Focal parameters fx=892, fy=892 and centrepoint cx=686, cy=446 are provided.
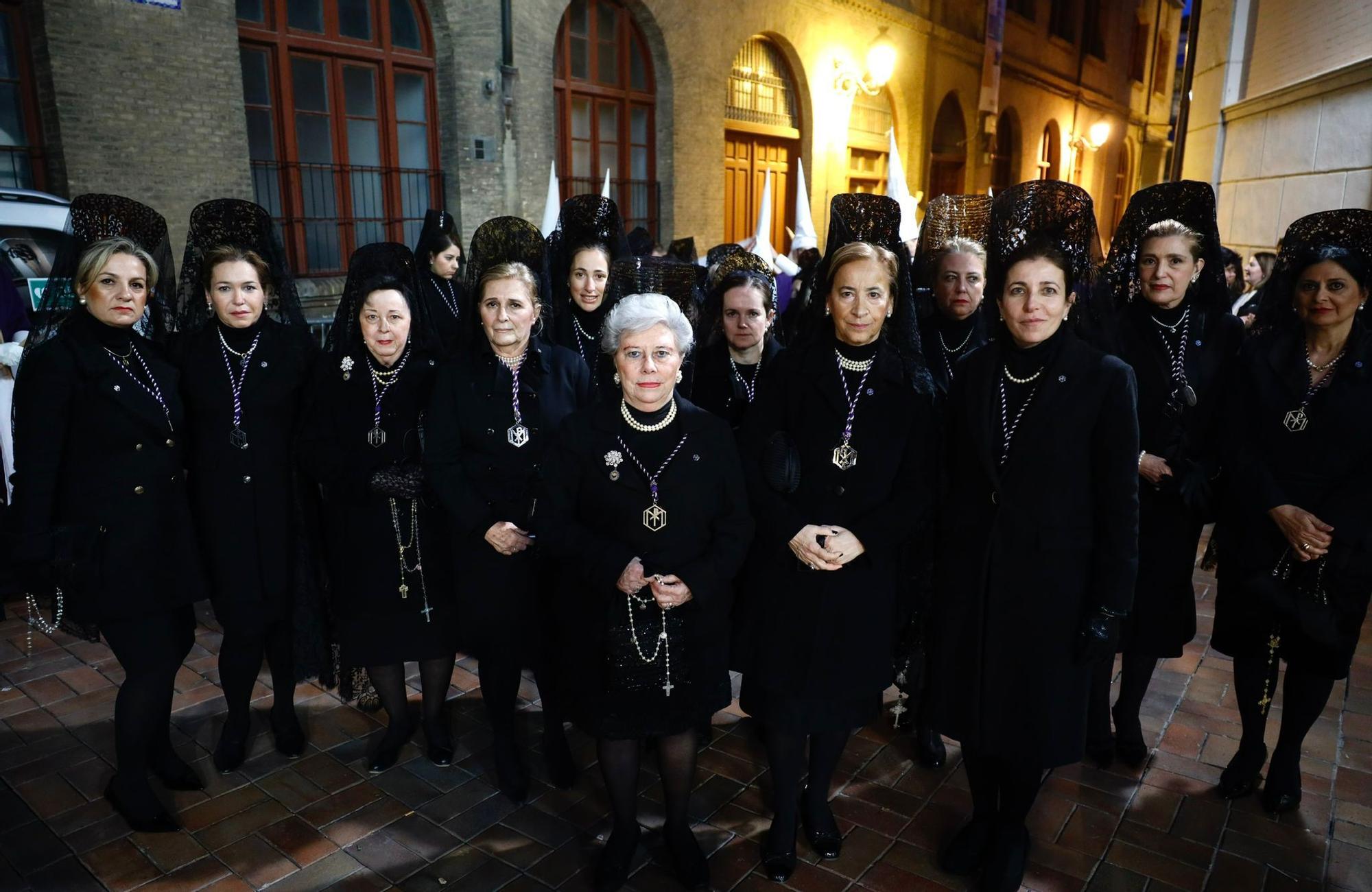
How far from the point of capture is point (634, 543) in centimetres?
275

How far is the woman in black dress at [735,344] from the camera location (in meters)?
3.54

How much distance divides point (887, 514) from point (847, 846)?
1242 mm

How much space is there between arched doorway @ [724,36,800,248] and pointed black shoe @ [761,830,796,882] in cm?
1322

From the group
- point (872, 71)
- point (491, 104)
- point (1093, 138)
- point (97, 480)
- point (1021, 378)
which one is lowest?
point (97, 480)

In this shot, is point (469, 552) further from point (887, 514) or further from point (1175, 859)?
point (1175, 859)

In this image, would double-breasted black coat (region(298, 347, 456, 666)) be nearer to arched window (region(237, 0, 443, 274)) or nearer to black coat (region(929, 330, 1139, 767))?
black coat (region(929, 330, 1139, 767))

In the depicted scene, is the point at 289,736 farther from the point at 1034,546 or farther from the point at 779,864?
the point at 1034,546

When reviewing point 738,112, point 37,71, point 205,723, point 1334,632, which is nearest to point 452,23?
point 37,71

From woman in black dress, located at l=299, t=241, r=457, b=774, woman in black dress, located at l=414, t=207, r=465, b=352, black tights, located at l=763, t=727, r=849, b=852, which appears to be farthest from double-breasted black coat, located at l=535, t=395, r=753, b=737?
woman in black dress, located at l=414, t=207, r=465, b=352

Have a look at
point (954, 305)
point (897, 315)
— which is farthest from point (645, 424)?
point (954, 305)

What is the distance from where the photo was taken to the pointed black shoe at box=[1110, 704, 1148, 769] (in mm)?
3631

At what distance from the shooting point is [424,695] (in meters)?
3.66

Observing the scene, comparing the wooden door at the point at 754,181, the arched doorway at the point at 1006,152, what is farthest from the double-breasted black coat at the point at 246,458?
the arched doorway at the point at 1006,152

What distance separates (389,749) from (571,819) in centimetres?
88
